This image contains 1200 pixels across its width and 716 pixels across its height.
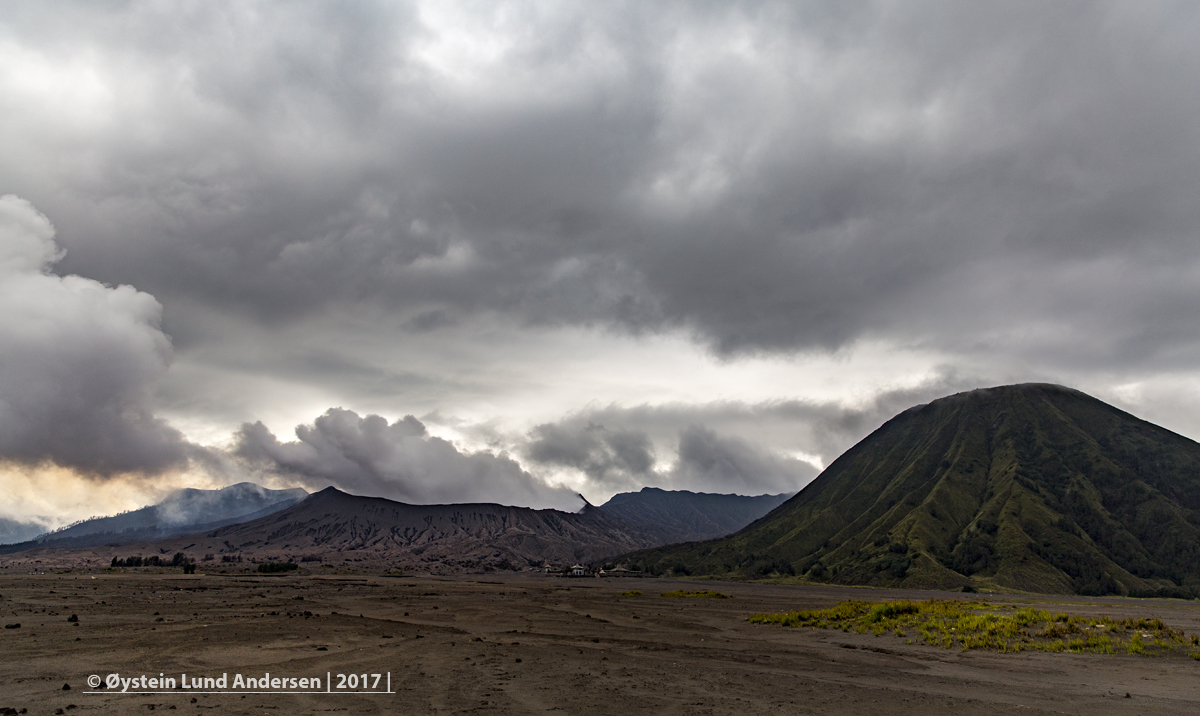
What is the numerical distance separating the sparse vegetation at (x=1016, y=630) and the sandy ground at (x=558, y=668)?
2189 millimetres

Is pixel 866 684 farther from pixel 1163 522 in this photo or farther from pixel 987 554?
pixel 1163 522

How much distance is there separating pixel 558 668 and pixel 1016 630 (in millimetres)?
33698

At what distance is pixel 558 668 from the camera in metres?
29.8

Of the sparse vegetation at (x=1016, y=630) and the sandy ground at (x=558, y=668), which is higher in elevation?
the sandy ground at (x=558, y=668)

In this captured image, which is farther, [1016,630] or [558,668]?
[1016,630]

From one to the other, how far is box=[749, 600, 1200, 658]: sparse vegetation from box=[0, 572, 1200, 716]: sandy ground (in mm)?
2189

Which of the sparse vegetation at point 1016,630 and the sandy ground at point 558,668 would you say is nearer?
the sandy ground at point 558,668

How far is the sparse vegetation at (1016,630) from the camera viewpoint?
36.6 metres

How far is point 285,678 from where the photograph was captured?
26156 millimetres

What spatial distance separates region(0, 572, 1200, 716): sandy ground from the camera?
22344mm

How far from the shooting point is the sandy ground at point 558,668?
22.3 meters

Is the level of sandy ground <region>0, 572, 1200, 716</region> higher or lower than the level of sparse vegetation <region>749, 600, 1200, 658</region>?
higher

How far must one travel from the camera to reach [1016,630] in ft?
137

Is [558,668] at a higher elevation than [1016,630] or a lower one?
higher
